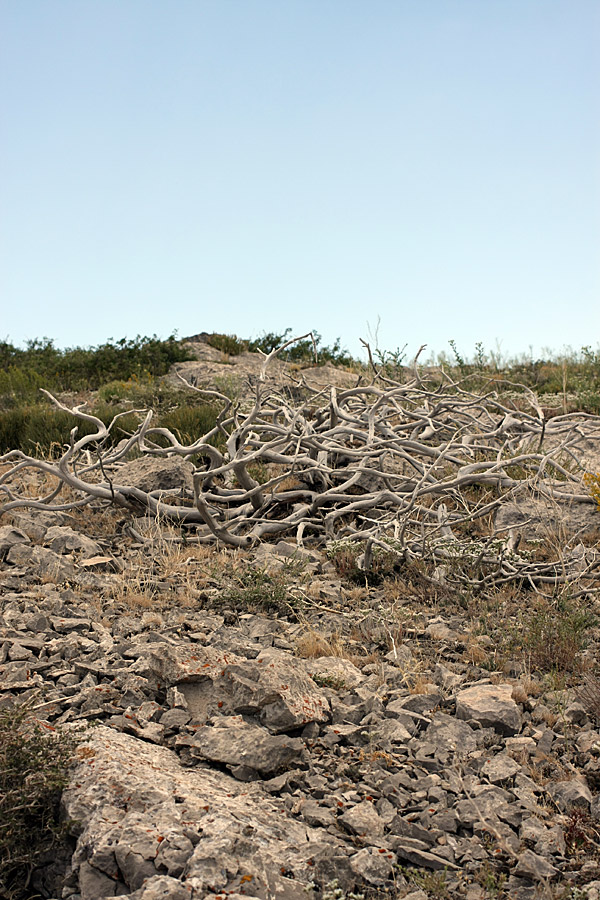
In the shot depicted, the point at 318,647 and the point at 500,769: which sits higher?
the point at 318,647

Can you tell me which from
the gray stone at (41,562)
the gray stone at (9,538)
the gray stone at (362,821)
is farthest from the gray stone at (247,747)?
the gray stone at (9,538)

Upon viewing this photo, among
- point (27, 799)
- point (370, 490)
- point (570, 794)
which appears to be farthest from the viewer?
point (370, 490)

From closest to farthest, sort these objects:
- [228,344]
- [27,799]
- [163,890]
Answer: [163,890] → [27,799] → [228,344]

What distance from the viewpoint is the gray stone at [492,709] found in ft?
10.8

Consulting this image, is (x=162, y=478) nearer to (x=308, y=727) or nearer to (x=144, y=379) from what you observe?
(x=308, y=727)

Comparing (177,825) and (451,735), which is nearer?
(177,825)

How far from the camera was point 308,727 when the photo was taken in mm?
3262

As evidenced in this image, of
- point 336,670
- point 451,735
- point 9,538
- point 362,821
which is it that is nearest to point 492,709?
point 451,735

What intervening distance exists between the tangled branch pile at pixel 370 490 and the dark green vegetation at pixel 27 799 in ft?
8.12

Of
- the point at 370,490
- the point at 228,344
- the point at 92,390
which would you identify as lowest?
the point at 370,490

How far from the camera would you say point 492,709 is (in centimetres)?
334

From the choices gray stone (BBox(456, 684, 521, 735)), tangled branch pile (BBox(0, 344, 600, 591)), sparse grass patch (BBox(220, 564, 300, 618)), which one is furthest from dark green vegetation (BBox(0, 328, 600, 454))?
gray stone (BBox(456, 684, 521, 735))

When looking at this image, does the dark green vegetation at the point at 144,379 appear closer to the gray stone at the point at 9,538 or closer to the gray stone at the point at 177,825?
the gray stone at the point at 9,538

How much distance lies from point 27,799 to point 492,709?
6.13 ft
